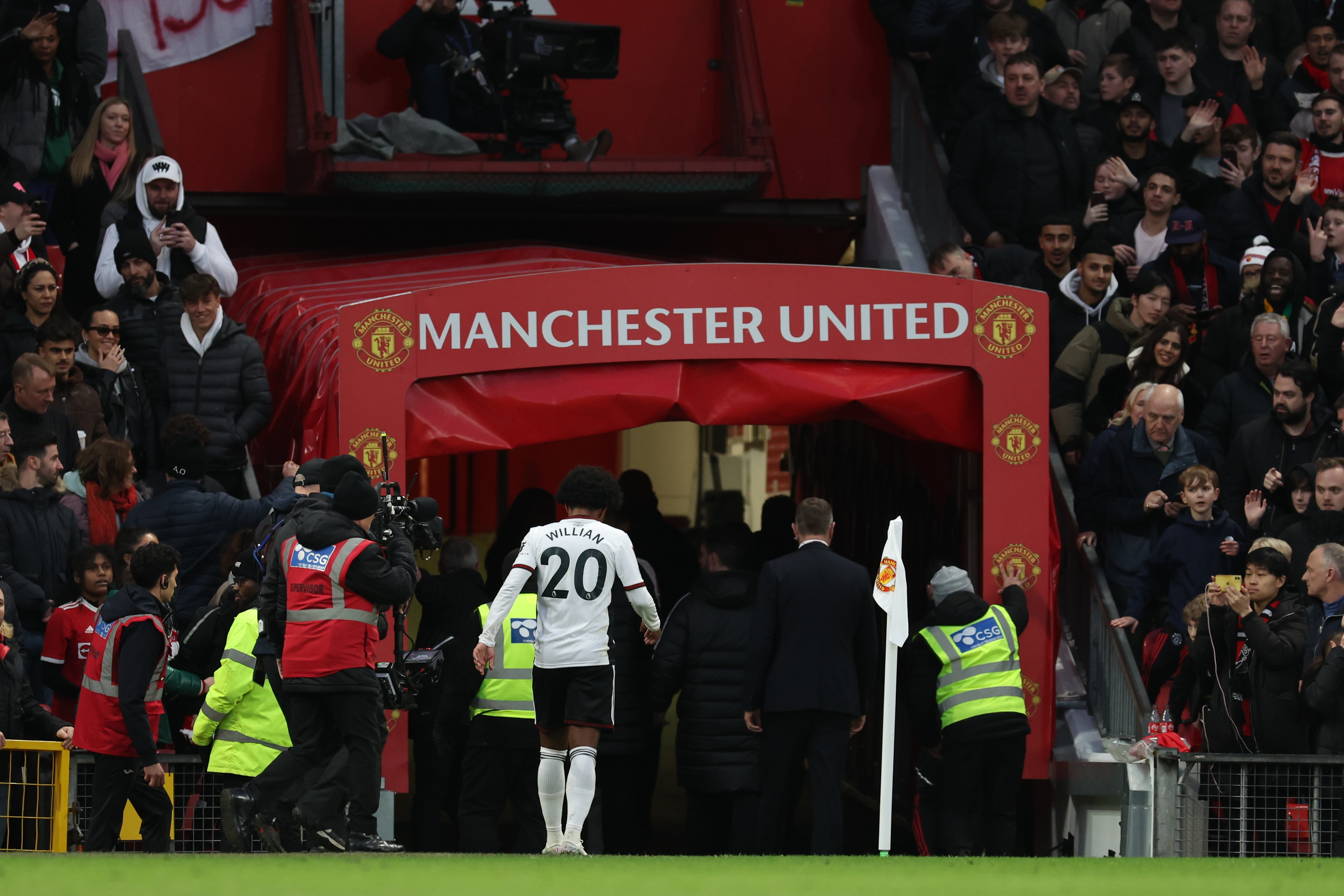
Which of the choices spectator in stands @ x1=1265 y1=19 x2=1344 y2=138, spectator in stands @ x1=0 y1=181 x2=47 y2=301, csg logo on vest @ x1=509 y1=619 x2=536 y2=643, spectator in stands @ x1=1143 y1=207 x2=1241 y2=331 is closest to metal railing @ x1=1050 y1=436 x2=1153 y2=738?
spectator in stands @ x1=1143 y1=207 x2=1241 y2=331

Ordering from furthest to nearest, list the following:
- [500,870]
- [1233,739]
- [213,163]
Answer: [213,163] < [1233,739] < [500,870]

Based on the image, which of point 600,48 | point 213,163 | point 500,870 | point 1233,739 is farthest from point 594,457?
point 500,870

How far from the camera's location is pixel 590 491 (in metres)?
8.27

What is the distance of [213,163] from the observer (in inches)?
587

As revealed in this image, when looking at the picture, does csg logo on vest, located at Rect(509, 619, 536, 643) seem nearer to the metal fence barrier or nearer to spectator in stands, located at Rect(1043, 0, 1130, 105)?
the metal fence barrier

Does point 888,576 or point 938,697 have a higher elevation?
point 888,576

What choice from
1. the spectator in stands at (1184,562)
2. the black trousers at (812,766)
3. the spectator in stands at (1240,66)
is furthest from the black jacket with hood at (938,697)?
the spectator in stands at (1240,66)

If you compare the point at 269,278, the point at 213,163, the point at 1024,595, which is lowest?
the point at 1024,595

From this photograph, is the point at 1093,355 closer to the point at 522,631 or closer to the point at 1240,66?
the point at 522,631

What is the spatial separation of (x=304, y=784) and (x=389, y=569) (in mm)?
966

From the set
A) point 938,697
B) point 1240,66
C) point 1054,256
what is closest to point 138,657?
point 938,697

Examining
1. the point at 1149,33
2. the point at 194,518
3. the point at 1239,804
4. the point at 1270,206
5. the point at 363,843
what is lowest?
the point at 363,843

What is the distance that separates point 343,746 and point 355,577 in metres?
0.76

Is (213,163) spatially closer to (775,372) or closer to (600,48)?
(600,48)
